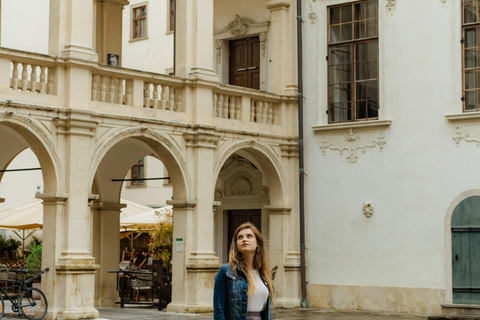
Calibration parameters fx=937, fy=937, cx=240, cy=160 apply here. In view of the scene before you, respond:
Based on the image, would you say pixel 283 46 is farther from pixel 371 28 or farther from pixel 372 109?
pixel 372 109

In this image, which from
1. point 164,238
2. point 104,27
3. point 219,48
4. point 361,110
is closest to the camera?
point 361,110

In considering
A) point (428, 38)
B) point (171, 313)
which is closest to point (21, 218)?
point (171, 313)

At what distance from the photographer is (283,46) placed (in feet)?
65.3

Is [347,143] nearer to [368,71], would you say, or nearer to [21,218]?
[368,71]

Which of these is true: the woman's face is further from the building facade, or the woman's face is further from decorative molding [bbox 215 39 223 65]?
decorative molding [bbox 215 39 223 65]

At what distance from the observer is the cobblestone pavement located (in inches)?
667

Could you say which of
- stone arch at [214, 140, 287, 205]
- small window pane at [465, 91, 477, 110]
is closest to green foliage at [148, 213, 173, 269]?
stone arch at [214, 140, 287, 205]

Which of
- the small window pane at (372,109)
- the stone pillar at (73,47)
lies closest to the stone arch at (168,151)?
the stone pillar at (73,47)

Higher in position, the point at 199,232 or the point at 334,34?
the point at 334,34

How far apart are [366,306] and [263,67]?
6.07m

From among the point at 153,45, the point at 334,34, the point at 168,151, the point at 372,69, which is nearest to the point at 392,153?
the point at 372,69

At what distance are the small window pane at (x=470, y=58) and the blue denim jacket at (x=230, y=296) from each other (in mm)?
12679

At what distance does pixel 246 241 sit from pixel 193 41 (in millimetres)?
12298

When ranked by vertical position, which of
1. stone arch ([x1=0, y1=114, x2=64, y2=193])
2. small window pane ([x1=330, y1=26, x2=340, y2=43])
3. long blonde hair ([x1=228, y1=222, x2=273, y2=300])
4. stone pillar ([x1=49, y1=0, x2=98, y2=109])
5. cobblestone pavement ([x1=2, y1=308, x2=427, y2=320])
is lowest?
cobblestone pavement ([x1=2, y1=308, x2=427, y2=320])
